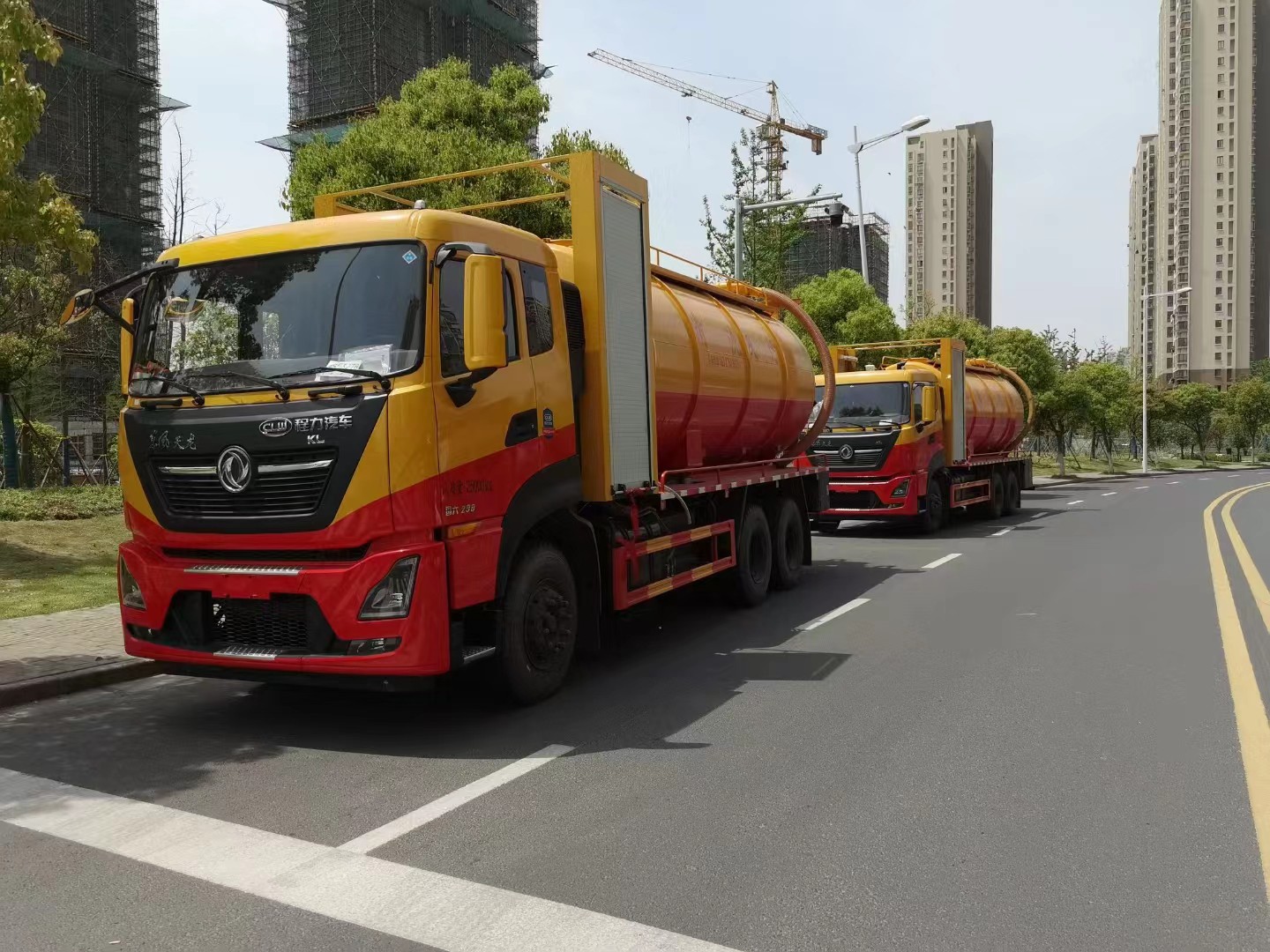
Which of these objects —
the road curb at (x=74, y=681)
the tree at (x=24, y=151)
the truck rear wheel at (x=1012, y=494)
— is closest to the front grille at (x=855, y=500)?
the truck rear wheel at (x=1012, y=494)

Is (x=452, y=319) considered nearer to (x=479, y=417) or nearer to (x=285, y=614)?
(x=479, y=417)

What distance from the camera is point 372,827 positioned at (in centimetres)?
446

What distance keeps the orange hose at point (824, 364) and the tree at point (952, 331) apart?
2687 centimetres

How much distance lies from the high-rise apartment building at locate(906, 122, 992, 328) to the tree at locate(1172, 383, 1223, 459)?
18.9 meters

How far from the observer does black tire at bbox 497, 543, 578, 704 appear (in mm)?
6203

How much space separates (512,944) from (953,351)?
16.9 metres

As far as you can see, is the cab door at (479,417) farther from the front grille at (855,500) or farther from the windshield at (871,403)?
the windshield at (871,403)

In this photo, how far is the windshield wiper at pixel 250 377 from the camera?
18.4 feet

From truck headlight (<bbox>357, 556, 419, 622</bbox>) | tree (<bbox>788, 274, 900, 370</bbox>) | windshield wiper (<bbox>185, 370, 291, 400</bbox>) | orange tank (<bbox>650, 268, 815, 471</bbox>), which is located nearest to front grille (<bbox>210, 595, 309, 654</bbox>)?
truck headlight (<bbox>357, 556, 419, 622</bbox>)

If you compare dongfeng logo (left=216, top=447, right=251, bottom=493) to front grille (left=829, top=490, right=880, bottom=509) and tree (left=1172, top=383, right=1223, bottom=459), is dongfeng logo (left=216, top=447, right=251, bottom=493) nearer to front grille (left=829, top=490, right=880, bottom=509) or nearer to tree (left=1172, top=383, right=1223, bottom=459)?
front grille (left=829, top=490, right=880, bottom=509)

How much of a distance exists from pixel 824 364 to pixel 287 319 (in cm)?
872

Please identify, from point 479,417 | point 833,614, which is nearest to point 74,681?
point 479,417

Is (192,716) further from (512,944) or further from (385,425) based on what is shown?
(512,944)

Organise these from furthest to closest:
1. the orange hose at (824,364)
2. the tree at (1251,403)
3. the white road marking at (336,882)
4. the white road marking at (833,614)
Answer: the tree at (1251,403)
the orange hose at (824,364)
the white road marking at (833,614)
the white road marking at (336,882)
